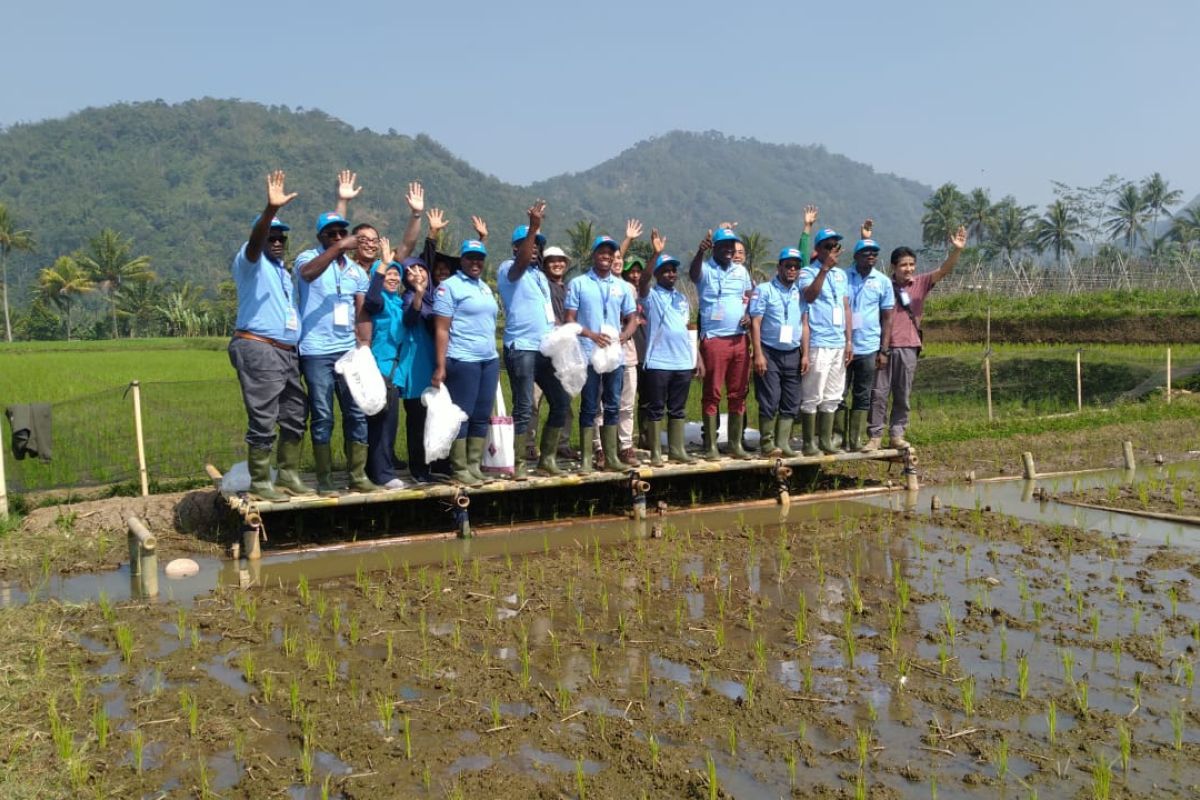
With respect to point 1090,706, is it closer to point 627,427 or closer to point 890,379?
point 627,427

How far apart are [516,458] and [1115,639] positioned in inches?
174

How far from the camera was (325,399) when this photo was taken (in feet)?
22.7

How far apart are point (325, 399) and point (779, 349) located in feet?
12.4

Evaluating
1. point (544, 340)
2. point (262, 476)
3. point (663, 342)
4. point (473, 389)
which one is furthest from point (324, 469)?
point (663, 342)

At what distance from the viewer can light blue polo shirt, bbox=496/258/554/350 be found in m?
7.52

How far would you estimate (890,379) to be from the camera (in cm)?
939

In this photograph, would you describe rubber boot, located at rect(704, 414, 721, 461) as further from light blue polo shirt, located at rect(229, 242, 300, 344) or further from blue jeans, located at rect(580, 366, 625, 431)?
light blue polo shirt, located at rect(229, 242, 300, 344)

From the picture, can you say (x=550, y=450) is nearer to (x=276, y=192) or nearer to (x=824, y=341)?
(x=824, y=341)

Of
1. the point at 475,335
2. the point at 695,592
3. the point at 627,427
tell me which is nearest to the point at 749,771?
the point at 695,592

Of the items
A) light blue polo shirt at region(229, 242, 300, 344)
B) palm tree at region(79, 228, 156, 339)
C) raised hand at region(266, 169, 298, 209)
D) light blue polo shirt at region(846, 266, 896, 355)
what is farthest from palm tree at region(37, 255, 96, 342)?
raised hand at region(266, 169, 298, 209)

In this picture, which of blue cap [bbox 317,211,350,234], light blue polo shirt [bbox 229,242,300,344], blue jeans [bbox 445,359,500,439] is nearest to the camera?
light blue polo shirt [bbox 229,242,300,344]

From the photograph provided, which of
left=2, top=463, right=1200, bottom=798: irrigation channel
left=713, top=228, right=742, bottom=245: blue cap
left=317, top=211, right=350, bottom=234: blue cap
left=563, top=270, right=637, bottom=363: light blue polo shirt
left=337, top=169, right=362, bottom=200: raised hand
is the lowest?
left=2, top=463, right=1200, bottom=798: irrigation channel

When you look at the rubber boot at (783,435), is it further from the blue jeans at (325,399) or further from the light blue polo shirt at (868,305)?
the blue jeans at (325,399)

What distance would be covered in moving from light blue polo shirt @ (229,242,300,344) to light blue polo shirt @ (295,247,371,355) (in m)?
0.18
